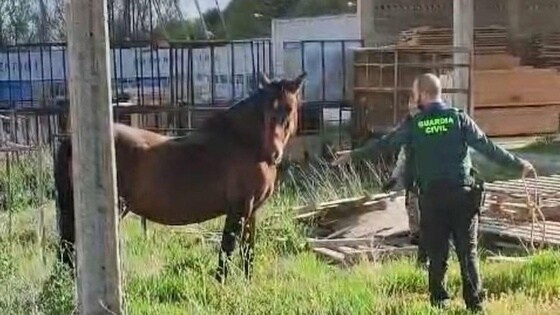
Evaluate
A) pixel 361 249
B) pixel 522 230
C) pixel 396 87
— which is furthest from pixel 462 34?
pixel 361 249

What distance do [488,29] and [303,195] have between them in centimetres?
1067

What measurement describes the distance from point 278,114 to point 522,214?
3255 millimetres

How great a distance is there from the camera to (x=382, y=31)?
76.6 ft

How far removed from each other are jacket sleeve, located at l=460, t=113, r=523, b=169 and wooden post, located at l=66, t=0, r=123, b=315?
289cm

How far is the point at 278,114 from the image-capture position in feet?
29.5

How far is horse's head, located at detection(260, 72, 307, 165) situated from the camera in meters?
8.96

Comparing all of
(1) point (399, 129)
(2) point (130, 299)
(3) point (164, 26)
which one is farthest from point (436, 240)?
(3) point (164, 26)

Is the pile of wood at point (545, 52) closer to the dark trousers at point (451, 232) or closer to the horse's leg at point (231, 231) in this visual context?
the horse's leg at point (231, 231)

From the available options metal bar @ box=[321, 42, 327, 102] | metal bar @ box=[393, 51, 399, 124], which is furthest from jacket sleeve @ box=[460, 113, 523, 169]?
metal bar @ box=[321, 42, 327, 102]

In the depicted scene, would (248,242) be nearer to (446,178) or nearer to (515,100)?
(446,178)

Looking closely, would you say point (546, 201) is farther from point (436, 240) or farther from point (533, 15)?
point (533, 15)

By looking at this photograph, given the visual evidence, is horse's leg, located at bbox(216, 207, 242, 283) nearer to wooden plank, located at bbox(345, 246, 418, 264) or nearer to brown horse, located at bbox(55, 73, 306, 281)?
brown horse, located at bbox(55, 73, 306, 281)

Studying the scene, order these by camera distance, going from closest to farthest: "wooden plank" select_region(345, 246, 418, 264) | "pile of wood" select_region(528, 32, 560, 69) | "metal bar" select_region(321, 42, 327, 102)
→ "wooden plank" select_region(345, 246, 418, 264)
"metal bar" select_region(321, 42, 327, 102)
"pile of wood" select_region(528, 32, 560, 69)

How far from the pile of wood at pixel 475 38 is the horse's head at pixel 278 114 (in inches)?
498
